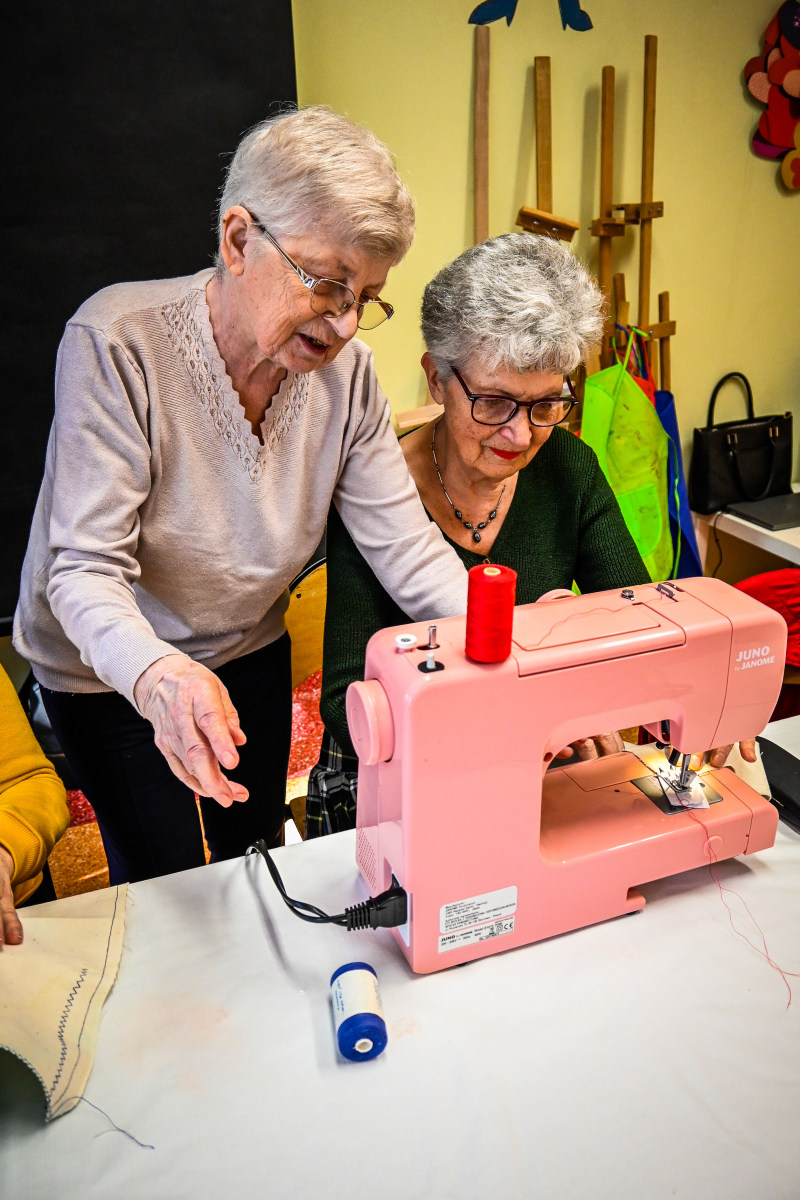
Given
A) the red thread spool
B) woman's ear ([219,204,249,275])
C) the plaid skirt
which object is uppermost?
woman's ear ([219,204,249,275])

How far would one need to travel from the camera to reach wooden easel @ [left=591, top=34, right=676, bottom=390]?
8.55 ft

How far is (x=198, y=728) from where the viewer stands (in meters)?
0.86

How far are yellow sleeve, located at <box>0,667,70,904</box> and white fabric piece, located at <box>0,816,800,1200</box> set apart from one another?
0.57ft

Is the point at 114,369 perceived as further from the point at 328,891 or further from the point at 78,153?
the point at 78,153

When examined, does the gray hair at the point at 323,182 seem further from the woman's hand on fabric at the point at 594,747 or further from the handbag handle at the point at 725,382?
the handbag handle at the point at 725,382

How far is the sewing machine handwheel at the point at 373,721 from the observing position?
2.89ft

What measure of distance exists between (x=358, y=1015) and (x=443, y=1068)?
10cm

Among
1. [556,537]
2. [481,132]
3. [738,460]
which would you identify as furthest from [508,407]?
[738,460]

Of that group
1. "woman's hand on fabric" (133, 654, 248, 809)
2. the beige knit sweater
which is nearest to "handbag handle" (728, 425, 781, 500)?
the beige knit sweater

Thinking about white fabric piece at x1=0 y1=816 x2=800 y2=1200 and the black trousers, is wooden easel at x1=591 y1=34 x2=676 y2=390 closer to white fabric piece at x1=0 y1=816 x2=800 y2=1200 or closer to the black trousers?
the black trousers

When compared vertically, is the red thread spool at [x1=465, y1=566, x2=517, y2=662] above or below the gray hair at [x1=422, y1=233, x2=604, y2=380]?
below

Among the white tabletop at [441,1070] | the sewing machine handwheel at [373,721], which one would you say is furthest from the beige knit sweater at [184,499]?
the white tabletop at [441,1070]

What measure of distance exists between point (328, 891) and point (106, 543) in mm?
519

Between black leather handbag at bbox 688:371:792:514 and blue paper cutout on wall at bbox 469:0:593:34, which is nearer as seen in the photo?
blue paper cutout on wall at bbox 469:0:593:34
